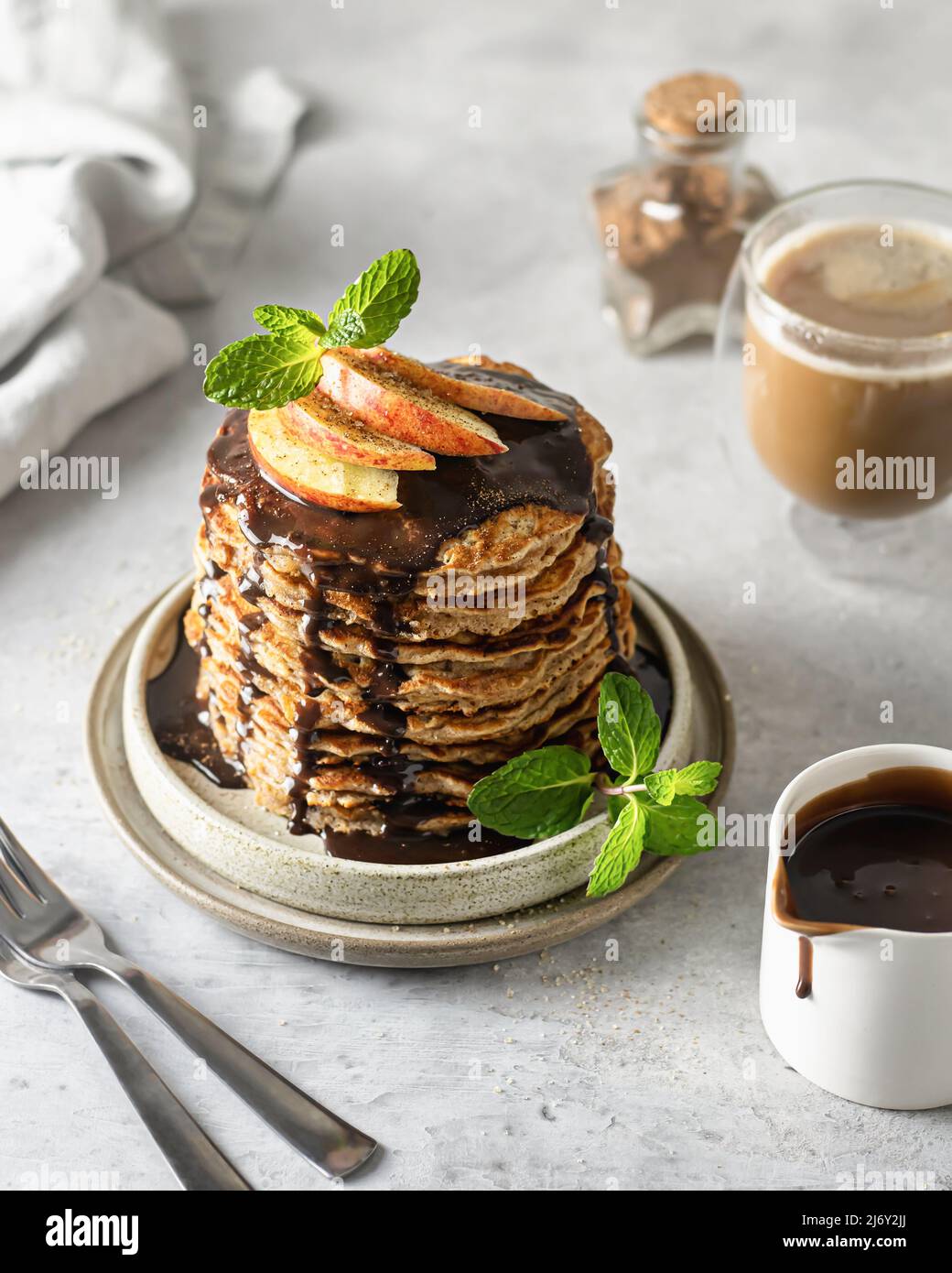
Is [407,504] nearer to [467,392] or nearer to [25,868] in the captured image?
[467,392]

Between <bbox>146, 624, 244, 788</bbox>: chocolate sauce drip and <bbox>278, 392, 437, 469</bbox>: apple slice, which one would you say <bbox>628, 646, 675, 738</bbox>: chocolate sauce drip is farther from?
<bbox>146, 624, 244, 788</bbox>: chocolate sauce drip

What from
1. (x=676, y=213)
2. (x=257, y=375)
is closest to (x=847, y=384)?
(x=676, y=213)

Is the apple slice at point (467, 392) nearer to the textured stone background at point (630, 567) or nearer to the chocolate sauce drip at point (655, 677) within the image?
the chocolate sauce drip at point (655, 677)

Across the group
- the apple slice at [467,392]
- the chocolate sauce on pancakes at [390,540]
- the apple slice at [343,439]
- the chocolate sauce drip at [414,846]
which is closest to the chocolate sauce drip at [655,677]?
the chocolate sauce on pancakes at [390,540]

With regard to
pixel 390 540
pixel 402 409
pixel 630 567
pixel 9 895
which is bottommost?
pixel 630 567

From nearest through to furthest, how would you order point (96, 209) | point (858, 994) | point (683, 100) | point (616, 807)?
point (858, 994) → point (616, 807) → point (683, 100) → point (96, 209)

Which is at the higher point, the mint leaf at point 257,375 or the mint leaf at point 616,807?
the mint leaf at point 257,375

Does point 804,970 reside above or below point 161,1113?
above
